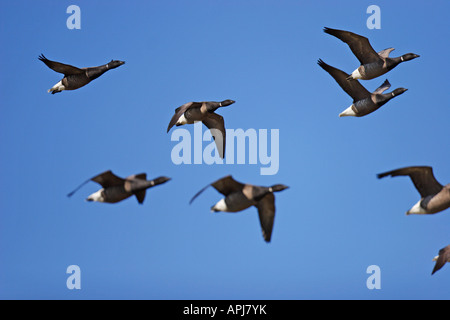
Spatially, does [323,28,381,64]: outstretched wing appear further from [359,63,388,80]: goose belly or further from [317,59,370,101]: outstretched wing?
[317,59,370,101]: outstretched wing

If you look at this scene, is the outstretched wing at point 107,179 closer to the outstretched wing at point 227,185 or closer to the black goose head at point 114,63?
the outstretched wing at point 227,185

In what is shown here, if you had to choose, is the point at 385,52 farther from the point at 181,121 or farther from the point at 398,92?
the point at 181,121

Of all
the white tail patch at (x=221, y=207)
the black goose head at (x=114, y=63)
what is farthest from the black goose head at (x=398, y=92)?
the black goose head at (x=114, y=63)

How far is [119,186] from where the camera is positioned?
1616cm

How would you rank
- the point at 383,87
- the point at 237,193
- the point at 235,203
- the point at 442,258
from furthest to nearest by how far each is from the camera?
the point at 383,87, the point at 442,258, the point at 237,193, the point at 235,203

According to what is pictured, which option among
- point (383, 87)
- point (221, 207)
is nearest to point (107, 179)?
point (221, 207)

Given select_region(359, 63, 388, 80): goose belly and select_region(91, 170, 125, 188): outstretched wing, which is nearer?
select_region(91, 170, 125, 188): outstretched wing

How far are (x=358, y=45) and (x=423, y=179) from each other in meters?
4.05

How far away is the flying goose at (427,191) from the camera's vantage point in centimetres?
1638

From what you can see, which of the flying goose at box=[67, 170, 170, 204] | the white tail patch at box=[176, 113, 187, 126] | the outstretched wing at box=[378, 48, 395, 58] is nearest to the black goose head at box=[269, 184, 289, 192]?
the flying goose at box=[67, 170, 170, 204]

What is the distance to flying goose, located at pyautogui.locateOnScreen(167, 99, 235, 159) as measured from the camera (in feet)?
61.3

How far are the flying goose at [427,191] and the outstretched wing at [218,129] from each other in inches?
222

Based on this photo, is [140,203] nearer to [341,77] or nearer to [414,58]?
[341,77]
